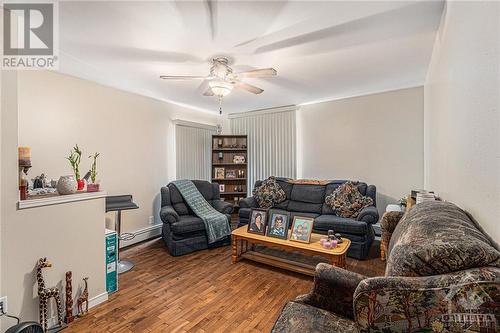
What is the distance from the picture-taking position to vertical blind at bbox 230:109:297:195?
4848 millimetres

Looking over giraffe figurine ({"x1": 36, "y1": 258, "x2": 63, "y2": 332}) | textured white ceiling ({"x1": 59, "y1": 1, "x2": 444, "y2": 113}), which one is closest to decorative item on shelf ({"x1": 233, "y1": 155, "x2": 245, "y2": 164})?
textured white ceiling ({"x1": 59, "y1": 1, "x2": 444, "y2": 113})

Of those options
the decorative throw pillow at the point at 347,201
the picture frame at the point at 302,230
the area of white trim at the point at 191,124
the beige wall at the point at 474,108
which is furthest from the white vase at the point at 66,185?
the decorative throw pillow at the point at 347,201

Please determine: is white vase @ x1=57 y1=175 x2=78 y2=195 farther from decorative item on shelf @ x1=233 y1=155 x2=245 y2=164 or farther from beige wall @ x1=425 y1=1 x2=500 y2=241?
decorative item on shelf @ x1=233 y1=155 x2=245 y2=164

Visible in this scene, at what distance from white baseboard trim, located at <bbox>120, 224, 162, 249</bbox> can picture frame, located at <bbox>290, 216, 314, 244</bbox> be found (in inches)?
103

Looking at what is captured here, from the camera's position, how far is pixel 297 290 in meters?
2.39

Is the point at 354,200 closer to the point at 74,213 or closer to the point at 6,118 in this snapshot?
Answer: the point at 74,213

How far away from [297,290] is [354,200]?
1.83m

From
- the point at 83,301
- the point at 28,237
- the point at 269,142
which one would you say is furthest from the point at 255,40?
the point at 269,142

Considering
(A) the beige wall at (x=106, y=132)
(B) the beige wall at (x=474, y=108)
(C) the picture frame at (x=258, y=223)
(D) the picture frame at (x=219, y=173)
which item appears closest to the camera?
(B) the beige wall at (x=474, y=108)

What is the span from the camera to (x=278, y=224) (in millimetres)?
2861

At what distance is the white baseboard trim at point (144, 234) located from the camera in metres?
3.65

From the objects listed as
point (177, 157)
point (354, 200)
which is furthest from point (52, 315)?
point (354, 200)

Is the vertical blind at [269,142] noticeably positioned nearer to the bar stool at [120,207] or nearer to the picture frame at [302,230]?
the picture frame at [302,230]

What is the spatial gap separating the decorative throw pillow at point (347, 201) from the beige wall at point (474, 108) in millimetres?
1908
